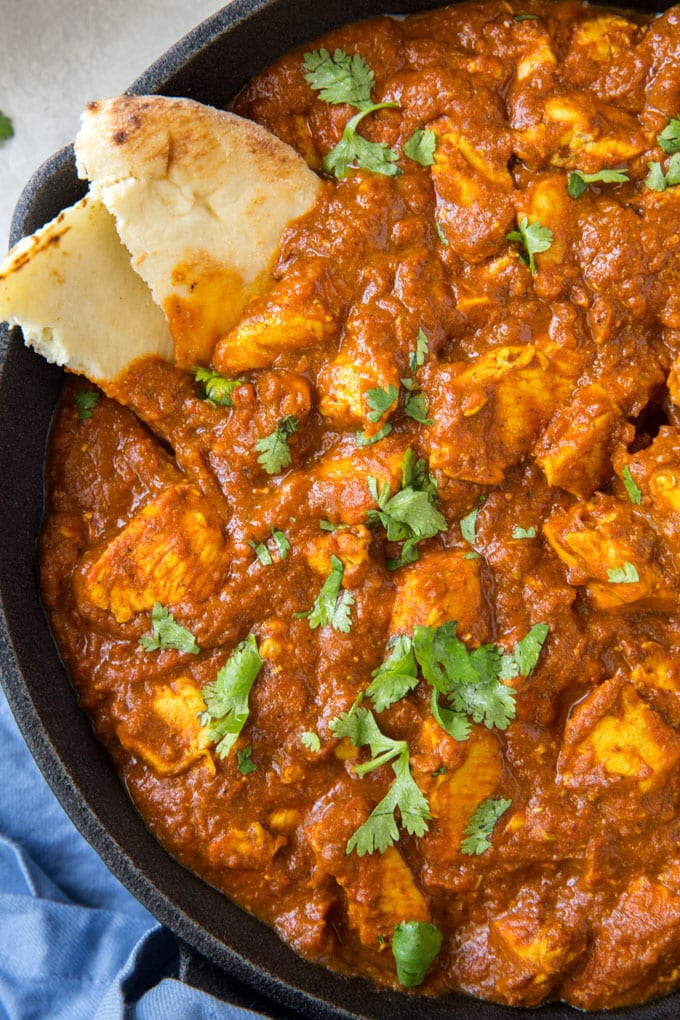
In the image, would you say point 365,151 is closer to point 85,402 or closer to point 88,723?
point 85,402

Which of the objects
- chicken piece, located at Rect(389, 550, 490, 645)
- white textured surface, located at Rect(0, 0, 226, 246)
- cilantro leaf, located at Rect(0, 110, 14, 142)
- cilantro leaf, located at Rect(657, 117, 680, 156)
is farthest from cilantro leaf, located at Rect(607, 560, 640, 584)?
cilantro leaf, located at Rect(0, 110, 14, 142)

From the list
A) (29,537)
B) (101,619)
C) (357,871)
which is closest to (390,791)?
(357,871)

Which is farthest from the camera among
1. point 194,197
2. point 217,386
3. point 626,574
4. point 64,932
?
point 64,932

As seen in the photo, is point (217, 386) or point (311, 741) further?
point (217, 386)

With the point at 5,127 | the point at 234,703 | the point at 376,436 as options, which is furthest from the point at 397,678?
the point at 5,127

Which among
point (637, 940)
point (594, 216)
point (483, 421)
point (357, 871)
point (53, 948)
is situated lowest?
point (637, 940)

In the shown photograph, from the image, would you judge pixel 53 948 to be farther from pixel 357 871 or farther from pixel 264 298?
pixel 264 298
